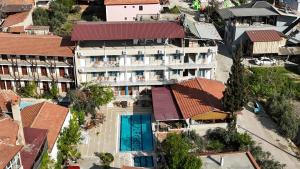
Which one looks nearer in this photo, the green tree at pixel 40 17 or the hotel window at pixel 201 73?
the hotel window at pixel 201 73

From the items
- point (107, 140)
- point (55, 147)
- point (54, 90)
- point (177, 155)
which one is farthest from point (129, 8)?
point (177, 155)

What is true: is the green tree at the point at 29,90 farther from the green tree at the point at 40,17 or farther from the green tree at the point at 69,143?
the green tree at the point at 40,17

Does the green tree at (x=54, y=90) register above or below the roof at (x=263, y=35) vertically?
below

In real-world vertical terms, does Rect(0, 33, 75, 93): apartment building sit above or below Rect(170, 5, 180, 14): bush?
below

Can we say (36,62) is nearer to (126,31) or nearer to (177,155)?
(126,31)

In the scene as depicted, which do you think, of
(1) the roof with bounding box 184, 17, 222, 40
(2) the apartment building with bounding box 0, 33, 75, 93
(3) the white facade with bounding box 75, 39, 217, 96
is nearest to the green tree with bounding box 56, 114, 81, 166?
(3) the white facade with bounding box 75, 39, 217, 96

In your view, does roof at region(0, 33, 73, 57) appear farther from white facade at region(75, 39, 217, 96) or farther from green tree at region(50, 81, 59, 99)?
green tree at region(50, 81, 59, 99)

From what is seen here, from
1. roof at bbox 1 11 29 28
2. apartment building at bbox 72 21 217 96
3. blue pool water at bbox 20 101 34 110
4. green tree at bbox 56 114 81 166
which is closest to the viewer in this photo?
green tree at bbox 56 114 81 166

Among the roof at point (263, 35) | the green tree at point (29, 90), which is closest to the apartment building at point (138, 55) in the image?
the green tree at point (29, 90)
